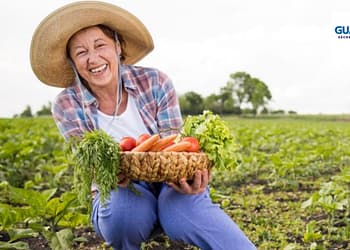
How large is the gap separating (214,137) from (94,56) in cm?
78

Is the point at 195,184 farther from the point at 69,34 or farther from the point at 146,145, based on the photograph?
the point at 69,34

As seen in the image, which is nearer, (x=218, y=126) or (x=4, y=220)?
(x=218, y=126)

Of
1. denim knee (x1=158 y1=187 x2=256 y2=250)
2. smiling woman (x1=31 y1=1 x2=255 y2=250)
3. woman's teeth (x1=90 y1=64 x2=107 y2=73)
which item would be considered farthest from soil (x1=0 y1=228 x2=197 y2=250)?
woman's teeth (x1=90 y1=64 x2=107 y2=73)

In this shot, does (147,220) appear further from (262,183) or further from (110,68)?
(262,183)

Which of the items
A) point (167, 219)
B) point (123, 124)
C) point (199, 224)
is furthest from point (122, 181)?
point (123, 124)

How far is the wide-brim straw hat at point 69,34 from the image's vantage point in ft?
10.3

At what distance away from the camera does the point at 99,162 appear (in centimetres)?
266

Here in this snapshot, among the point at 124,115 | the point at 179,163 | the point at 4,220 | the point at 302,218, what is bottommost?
the point at 302,218

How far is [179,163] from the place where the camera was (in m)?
2.58

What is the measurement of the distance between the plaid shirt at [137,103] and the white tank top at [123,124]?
0.03 metres

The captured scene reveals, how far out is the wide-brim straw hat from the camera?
3.13m

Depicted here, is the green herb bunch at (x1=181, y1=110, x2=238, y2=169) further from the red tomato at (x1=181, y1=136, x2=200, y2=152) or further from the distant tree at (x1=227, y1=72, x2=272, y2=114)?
the distant tree at (x1=227, y1=72, x2=272, y2=114)

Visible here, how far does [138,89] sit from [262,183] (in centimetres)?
376

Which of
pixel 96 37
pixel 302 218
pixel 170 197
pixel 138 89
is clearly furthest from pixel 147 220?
pixel 302 218
